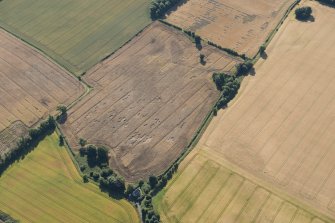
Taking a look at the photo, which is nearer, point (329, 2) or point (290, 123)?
point (290, 123)

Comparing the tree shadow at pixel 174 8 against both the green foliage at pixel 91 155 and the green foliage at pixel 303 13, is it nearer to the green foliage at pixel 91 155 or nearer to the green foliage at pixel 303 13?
the green foliage at pixel 303 13

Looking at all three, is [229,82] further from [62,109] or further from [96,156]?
[62,109]

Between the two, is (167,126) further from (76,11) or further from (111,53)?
(76,11)

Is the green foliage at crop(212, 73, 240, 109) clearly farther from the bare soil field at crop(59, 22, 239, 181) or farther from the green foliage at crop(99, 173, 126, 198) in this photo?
the green foliage at crop(99, 173, 126, 198)

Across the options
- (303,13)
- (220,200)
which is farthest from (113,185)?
(303,13)

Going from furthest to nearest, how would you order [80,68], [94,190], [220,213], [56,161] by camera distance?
[80,68], [56,161], [94,190], [220,213]

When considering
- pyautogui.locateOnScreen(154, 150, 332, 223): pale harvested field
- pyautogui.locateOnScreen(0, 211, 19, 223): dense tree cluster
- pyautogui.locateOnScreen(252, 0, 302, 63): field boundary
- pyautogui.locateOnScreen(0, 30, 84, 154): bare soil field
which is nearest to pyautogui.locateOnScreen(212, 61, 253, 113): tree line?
pyautogui.locateOnScreen(252, 0, 302, 63): field boundary

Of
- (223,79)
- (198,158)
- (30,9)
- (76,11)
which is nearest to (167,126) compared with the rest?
(198,158)
